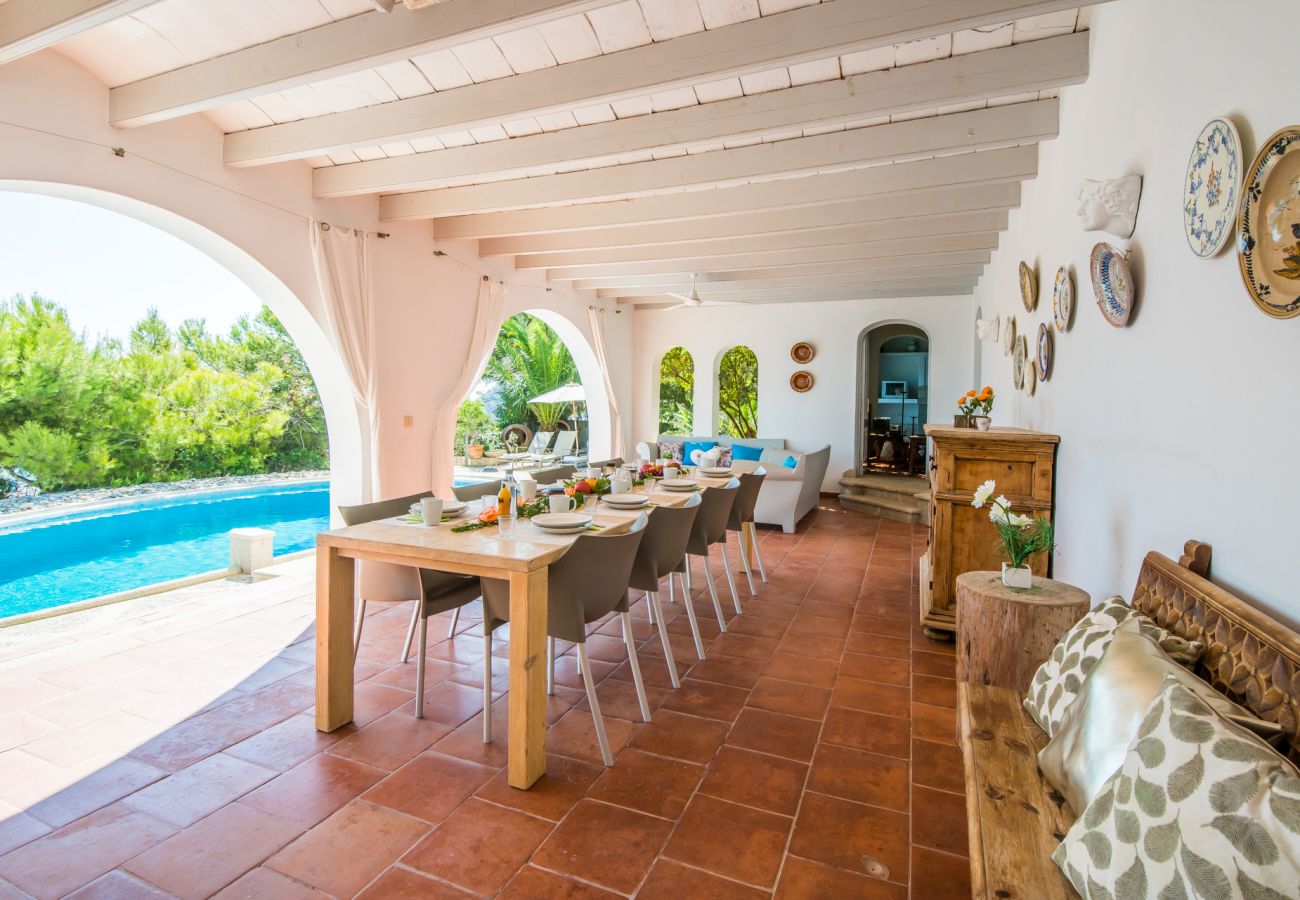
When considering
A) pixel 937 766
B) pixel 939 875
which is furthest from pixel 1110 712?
pixel 937 766

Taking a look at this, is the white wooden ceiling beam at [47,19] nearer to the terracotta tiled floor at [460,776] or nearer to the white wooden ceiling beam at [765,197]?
the terracotta tiled floor at [460,776]

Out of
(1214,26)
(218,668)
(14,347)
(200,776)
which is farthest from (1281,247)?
(14,347)

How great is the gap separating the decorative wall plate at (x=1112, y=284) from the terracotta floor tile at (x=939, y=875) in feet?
6.01

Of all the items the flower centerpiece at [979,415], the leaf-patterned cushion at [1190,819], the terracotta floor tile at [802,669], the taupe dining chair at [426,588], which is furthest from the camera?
the flower centerpiece at [979,415]

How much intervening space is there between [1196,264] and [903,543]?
4964 mm

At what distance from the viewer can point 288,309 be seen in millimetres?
4457

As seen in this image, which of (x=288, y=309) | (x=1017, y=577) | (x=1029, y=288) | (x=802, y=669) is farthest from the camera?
(x=288, y=309)

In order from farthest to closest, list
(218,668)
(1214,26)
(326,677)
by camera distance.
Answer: (218,668)
(326,677)
(1214,26)

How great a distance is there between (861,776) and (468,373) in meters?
4.68

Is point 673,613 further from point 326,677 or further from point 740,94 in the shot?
point 740,94

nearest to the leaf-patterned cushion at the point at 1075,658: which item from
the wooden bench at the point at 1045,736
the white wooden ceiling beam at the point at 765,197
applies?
the wooden bench at the point at 1045,736

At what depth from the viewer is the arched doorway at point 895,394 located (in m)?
10.9

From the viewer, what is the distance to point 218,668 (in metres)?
3.20

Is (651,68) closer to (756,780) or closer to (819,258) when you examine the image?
(756,780)
